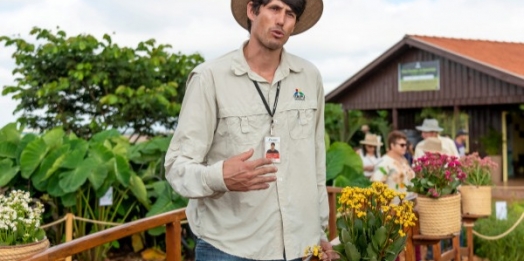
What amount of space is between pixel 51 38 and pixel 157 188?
25.2ft

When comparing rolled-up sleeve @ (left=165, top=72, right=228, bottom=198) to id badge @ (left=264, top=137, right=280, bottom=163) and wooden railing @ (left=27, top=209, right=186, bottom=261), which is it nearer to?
id badge @ (left=264, top=137, right=280, bottom=163)

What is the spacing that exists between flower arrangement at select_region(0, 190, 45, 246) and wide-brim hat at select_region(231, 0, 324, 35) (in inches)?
45.9

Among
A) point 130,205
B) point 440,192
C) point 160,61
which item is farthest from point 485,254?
point 160,61

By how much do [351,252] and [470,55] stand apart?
18.3 meters

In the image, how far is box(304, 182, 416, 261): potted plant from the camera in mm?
2445

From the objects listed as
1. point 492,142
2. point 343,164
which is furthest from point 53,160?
point 492,142

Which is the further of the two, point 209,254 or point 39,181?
point 39,181

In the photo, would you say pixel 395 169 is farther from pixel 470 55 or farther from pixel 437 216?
pixel 470 55

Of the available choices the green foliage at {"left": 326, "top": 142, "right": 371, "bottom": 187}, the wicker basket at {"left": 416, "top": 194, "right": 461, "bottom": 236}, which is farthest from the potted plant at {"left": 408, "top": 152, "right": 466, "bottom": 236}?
the green foliage at {"left": 326, "top": 142, "right": 371, "bottom": 187}

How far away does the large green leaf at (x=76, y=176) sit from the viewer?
787cm

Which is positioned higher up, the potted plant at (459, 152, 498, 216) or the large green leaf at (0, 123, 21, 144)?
the large green leaf at (0, 123, 21, 144)

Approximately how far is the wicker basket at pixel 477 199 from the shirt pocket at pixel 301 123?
3.68 m

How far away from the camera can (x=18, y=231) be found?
116 inches

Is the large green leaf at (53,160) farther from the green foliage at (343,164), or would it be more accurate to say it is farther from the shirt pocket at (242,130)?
the shirt pocket at (242,130)
